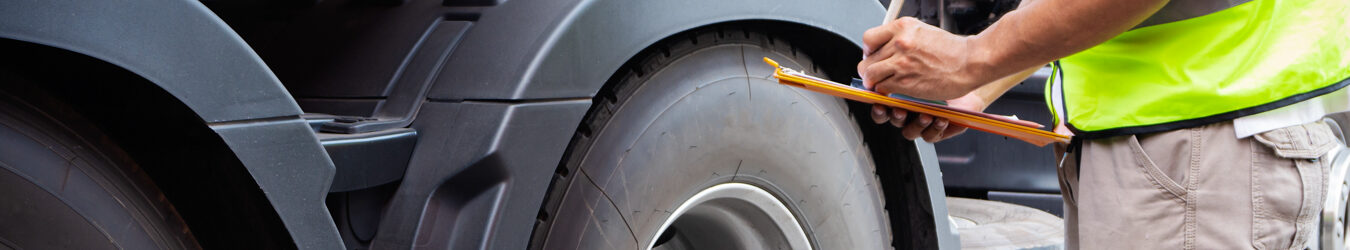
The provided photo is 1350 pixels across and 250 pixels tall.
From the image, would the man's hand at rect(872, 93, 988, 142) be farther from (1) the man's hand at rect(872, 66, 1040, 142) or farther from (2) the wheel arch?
(2) the wheel arch

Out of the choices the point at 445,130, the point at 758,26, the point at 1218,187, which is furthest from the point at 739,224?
the point at 1218,187

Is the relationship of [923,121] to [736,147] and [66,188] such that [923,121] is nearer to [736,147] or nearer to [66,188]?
[736,147]

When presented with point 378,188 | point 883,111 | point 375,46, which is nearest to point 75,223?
point 378,188

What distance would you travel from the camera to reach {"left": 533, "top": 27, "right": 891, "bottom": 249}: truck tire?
5.01ft

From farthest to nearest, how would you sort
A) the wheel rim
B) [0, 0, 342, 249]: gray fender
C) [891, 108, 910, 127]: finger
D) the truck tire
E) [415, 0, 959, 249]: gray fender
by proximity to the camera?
the wheel rim → [891, 108, 910, 127]: finger → the truck tire → [415, 0, 959, 249]: gray fender → [0, 0, 342, 249]: gray fender

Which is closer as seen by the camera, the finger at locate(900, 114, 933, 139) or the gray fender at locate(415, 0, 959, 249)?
the gray fender at locate(415, 0, 959, 249)

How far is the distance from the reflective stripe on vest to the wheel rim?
596 millimetres

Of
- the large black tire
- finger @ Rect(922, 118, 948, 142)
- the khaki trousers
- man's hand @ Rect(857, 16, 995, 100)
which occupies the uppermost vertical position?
man's hand @ Rect(857, 16, 995, 100)

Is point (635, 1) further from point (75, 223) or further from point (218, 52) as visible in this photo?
point (75, 223)

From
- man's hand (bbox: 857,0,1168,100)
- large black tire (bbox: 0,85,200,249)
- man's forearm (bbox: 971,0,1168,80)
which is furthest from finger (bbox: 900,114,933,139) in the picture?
large black tire (bbox: 0,85,200,249)

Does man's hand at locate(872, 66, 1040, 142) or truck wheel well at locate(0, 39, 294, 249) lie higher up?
man's hand at locate(872, 66, 1040, 142)

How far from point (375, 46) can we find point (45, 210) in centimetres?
56

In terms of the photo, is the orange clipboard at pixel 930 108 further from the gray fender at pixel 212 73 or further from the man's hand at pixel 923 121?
the gray fender at pixel 212 73

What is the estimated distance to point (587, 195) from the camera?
4.95ft
